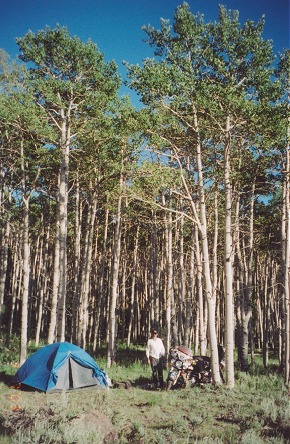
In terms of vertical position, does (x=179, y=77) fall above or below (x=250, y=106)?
above

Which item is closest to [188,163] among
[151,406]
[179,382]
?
[179,382]

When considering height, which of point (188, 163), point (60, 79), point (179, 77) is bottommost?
point (188, 163)

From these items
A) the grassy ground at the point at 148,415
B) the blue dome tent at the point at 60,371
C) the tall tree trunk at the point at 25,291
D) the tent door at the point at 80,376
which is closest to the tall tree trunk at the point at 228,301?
the grassy ground at the point at 148,415

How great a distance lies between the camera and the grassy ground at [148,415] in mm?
6441

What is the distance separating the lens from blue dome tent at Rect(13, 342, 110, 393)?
10664 mm

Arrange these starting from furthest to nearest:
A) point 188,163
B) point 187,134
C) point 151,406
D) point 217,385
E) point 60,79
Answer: point 188,163
point 60,79
point 187,134
point 217,385
point 151,406

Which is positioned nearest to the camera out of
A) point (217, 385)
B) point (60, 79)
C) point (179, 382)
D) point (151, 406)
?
point (151, 406)

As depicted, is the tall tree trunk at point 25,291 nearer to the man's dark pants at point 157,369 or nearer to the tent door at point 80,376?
the tent door at point 80,376

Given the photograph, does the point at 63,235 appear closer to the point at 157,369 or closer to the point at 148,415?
the point at 157,369

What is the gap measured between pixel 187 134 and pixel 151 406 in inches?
374

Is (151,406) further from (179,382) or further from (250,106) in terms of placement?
(250,106)

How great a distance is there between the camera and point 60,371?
429 inches

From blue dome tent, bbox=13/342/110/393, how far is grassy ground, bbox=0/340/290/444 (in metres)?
0.42

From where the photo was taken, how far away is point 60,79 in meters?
14.1
